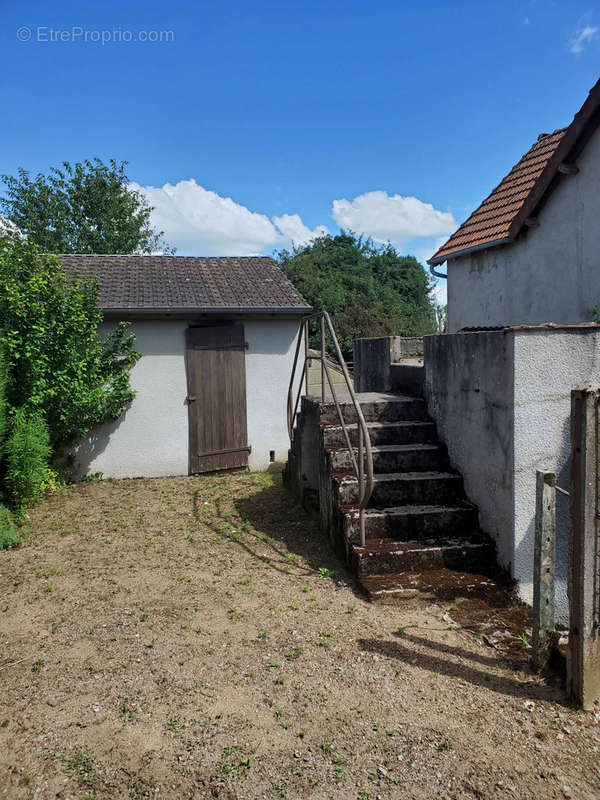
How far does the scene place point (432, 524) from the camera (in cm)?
465

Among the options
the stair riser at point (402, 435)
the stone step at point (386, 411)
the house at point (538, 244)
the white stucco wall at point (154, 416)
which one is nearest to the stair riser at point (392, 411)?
the stone step at point (386, 411)

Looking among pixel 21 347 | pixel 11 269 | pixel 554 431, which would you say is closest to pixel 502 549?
pixel 554 431

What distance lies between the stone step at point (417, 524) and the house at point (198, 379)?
15.4 ft

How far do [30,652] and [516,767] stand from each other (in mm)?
2839

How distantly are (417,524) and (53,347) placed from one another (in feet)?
17.5

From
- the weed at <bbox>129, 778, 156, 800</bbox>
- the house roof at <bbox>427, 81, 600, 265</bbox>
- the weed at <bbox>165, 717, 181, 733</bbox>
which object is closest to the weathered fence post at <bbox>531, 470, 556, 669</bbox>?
the weed at <bbox>165, 717, 181, 733</bbox>

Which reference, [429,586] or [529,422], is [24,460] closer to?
[429,586]

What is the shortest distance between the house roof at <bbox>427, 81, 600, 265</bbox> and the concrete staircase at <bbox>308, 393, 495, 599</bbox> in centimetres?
324

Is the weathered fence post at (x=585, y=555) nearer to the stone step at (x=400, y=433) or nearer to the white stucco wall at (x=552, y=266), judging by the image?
the stone step at (x=400, y=433)

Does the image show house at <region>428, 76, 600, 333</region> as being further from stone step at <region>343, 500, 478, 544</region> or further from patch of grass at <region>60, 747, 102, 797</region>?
patch of grass at <region>60, 747, 102, 797</region>

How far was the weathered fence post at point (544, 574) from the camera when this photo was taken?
3.18 meters

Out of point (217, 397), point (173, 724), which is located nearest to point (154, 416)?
point (217, 397)

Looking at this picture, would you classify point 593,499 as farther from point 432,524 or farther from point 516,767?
point 432,524

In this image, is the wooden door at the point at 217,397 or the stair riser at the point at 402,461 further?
the wooden door at the point at 217,397
